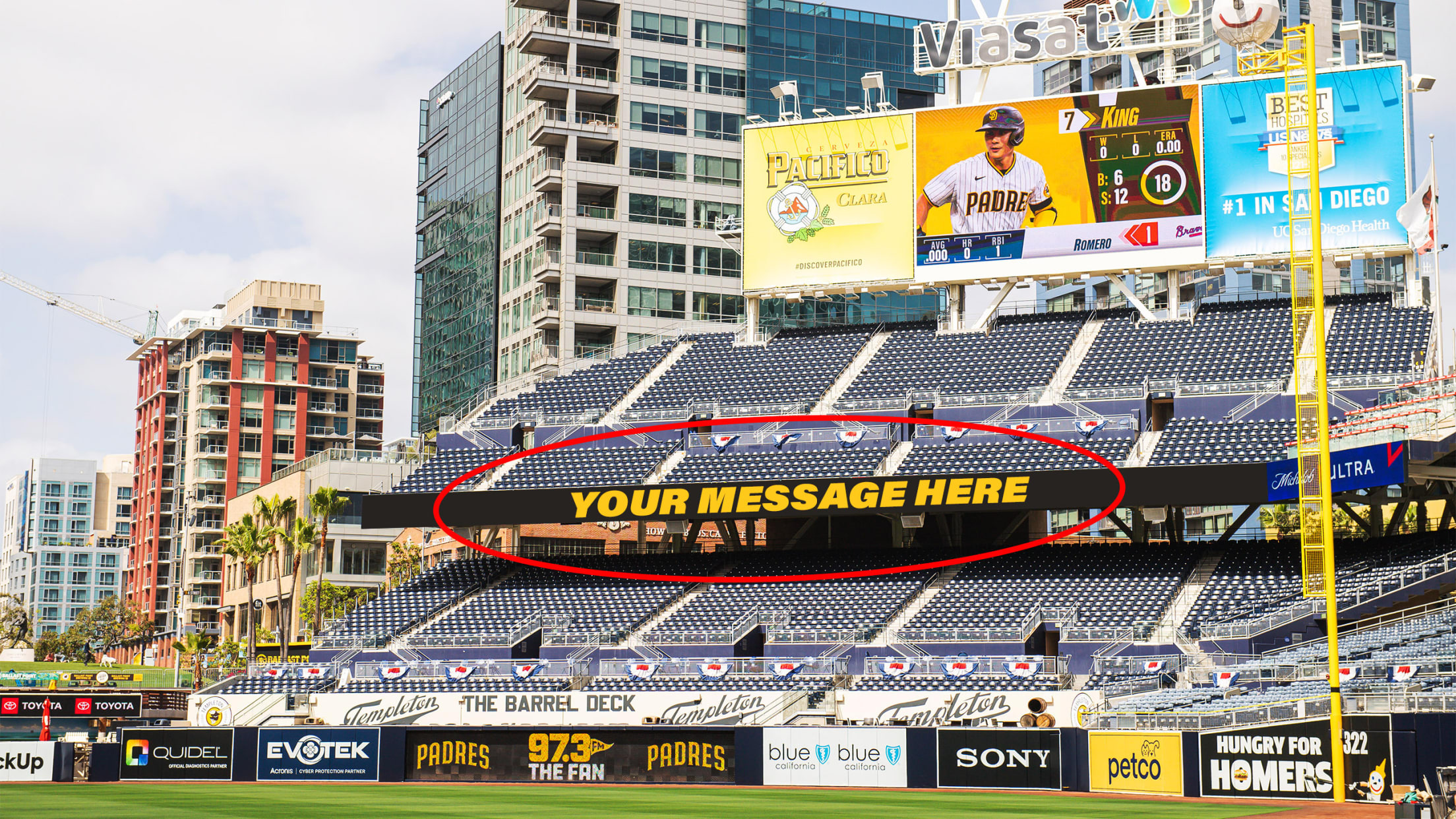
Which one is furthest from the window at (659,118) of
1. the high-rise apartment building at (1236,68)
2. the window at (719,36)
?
the high-rise apartment building at (1236,68)

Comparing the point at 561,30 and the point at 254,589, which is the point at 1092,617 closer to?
the point at 561,30

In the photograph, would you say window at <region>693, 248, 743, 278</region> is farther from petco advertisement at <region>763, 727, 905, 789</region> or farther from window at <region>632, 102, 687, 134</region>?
petco advertisement at <region>763, 727, 905, 789</region>

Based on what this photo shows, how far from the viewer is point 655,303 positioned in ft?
342

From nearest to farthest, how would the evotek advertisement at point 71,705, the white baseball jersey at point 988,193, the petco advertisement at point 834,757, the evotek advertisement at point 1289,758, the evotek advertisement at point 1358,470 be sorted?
the evotek advertisement at point 1289,758
the petco advertisement at point 834,757
the evotek advertisement at point 1358,470
the white baseball jersey at point 988,193
the evotek advertisement at point 71,705

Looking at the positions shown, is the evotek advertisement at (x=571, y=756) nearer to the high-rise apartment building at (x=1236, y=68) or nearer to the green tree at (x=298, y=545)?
the green tree at (x=298, y=545)

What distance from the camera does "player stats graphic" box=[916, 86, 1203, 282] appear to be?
63.6 m

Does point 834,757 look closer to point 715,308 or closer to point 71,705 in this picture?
point 71,705

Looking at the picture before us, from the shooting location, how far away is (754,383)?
227ft

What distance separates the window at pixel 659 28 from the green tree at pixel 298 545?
40208mm

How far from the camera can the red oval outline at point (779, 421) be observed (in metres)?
59.5

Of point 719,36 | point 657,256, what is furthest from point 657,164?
point 719,36

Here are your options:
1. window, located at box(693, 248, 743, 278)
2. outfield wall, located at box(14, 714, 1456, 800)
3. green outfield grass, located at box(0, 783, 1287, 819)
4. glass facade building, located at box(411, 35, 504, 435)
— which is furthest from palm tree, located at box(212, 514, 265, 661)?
green outfield grass, located at box(0, 783, 1287, 819)

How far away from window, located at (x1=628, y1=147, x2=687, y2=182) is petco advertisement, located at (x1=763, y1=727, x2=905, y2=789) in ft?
211

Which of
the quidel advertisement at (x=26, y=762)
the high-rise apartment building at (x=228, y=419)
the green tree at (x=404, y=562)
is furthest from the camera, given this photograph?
the high-rise apartment building at (x=228, y=419)
